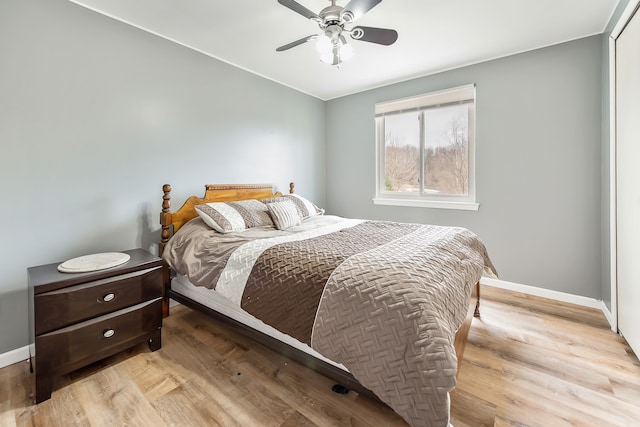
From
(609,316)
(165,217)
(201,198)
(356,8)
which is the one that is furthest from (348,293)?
(609,316)

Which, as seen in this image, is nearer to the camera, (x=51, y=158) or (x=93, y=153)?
(x=51, y=158)

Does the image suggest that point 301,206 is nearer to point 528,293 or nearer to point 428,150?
point 428,150

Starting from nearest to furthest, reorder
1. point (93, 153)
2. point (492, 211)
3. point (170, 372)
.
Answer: point (170, 372) < point (93, 153) < point (492, 211)

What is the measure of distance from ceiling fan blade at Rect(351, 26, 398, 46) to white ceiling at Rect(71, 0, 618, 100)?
0.35 m

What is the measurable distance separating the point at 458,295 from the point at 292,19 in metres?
2.32

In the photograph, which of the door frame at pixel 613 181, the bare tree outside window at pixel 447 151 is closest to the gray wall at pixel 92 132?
the bare tree outside window at pixel 447 151

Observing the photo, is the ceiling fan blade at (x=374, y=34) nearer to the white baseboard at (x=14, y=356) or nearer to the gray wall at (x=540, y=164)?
the gray wall at (x=540, y=164)

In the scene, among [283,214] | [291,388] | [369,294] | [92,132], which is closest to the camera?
→ [369,294]

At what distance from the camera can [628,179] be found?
195 cm

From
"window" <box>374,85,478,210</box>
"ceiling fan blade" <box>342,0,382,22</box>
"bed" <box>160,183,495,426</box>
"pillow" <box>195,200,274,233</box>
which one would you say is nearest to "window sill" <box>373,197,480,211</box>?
"window" <box>374,85,478,210</box>

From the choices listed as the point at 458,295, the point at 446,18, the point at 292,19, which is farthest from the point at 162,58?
the point at 458,295

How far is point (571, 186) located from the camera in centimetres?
268

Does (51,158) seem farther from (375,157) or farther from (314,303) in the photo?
(375,157)

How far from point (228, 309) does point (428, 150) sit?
9.73 feet
